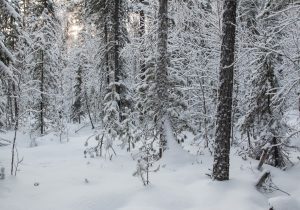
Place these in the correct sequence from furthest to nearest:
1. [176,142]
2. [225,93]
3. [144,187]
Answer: [176,142], [144,187], [225,93]

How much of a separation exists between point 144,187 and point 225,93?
3.14 metres

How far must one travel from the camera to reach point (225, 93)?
373 inches

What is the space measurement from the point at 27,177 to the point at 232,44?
690 centimetres

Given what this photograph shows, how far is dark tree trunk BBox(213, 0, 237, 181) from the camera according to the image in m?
9.36

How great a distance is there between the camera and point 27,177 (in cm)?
1113

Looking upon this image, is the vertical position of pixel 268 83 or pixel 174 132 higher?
pixel 268 83

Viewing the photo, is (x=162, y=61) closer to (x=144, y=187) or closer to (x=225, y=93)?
(x=225, y=93)

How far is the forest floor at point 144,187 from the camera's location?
28.2 ft

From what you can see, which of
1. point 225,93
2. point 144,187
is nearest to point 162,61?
point 225,93

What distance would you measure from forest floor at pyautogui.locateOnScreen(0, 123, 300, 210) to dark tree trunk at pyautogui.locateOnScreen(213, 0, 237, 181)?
21.1 inches

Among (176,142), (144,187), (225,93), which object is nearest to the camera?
(225,93)

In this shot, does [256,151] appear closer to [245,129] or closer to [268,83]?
[245,129]

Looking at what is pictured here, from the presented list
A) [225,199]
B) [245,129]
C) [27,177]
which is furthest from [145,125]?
[225,199]

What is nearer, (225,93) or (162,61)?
(225,93)
